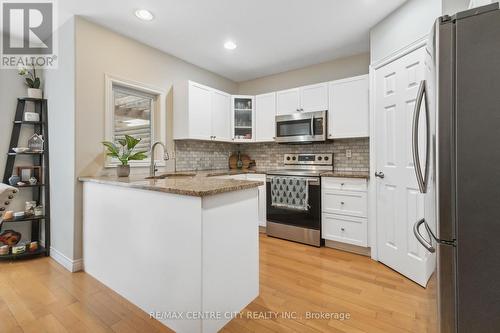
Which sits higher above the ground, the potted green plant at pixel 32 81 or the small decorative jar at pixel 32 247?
the potted green plant at pixel 32 81

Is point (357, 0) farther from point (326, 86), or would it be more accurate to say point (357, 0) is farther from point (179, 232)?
point (179, 232)

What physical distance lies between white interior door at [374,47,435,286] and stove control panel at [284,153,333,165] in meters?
0.98

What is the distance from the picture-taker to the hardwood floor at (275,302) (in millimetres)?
1576

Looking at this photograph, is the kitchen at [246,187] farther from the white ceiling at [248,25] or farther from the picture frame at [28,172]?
the picture frame at [28,172]

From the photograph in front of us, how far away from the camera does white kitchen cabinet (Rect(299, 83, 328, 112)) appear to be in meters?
3.33

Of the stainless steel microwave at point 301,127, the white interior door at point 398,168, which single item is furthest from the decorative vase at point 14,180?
the white interior door at point 398,168

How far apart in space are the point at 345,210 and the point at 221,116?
2.30 meters

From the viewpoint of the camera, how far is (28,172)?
2809mm

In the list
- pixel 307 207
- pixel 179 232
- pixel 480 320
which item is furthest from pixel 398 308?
pixel 179 232

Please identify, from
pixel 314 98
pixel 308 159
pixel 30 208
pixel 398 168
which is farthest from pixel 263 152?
pixel 30 208

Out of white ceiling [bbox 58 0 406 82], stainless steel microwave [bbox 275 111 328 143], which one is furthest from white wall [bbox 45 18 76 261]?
stainless steel microwave [bbox 275 111 328 143]

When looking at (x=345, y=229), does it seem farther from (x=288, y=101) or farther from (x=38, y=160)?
(x=38, y=160)

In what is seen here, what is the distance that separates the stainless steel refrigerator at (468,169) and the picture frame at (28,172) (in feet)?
12.4

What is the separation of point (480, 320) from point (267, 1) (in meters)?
2.60
